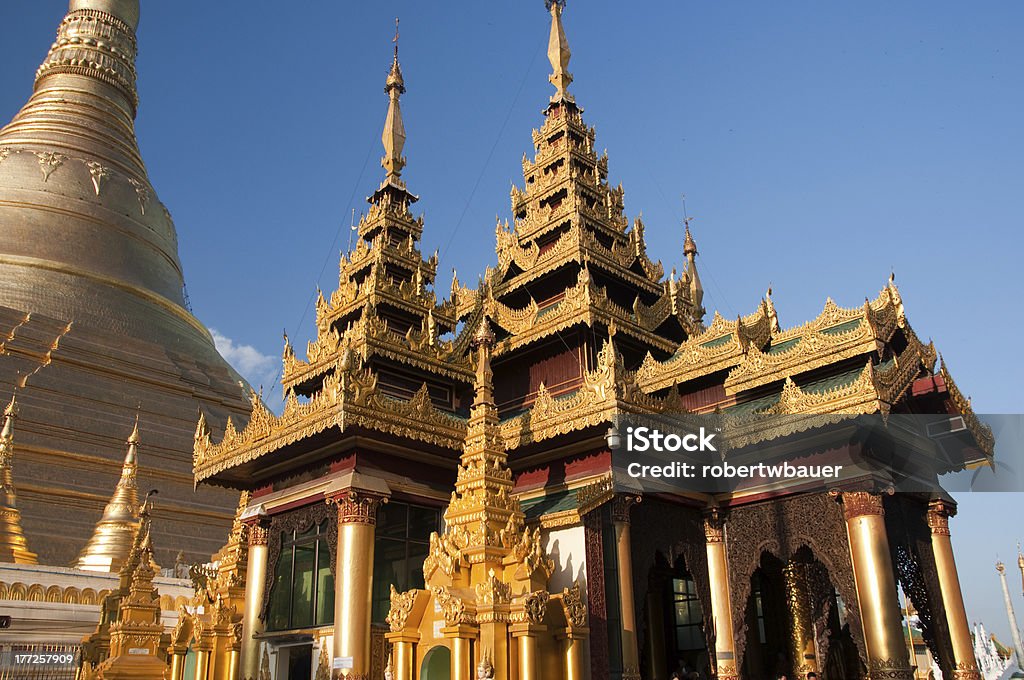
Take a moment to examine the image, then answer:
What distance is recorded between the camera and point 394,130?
25828 mm

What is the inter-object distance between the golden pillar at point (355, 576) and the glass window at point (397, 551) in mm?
920

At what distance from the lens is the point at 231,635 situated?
17.7 meters

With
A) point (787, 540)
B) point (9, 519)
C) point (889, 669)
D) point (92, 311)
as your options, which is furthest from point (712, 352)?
point (92, 311)

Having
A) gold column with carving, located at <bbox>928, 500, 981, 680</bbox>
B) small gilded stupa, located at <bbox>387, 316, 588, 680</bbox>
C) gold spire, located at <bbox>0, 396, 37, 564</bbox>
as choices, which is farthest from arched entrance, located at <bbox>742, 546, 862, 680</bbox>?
gold spire, located at <bbox>0, 396, 37, 564</bbox>

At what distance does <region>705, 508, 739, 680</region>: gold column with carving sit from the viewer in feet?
48.7

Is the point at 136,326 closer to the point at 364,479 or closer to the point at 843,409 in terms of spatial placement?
the point at 364,479

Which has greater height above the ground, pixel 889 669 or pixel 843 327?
pixel 843 327

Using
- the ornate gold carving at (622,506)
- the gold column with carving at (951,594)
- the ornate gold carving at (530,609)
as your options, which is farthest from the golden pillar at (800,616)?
the ornate gold carving at (530,609)

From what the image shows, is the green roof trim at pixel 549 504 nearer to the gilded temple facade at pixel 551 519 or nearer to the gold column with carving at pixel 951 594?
the gilded temple facade at pixel 551 519

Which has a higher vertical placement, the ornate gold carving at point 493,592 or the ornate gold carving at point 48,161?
the ornate gold carving at point 48,161

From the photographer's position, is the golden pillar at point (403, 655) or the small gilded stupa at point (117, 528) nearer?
the golden pillar at point (403, 655)

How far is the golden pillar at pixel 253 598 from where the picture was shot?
16.9 meters

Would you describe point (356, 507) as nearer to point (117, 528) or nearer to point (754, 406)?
point (754, 406)

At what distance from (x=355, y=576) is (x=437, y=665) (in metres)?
3.51
